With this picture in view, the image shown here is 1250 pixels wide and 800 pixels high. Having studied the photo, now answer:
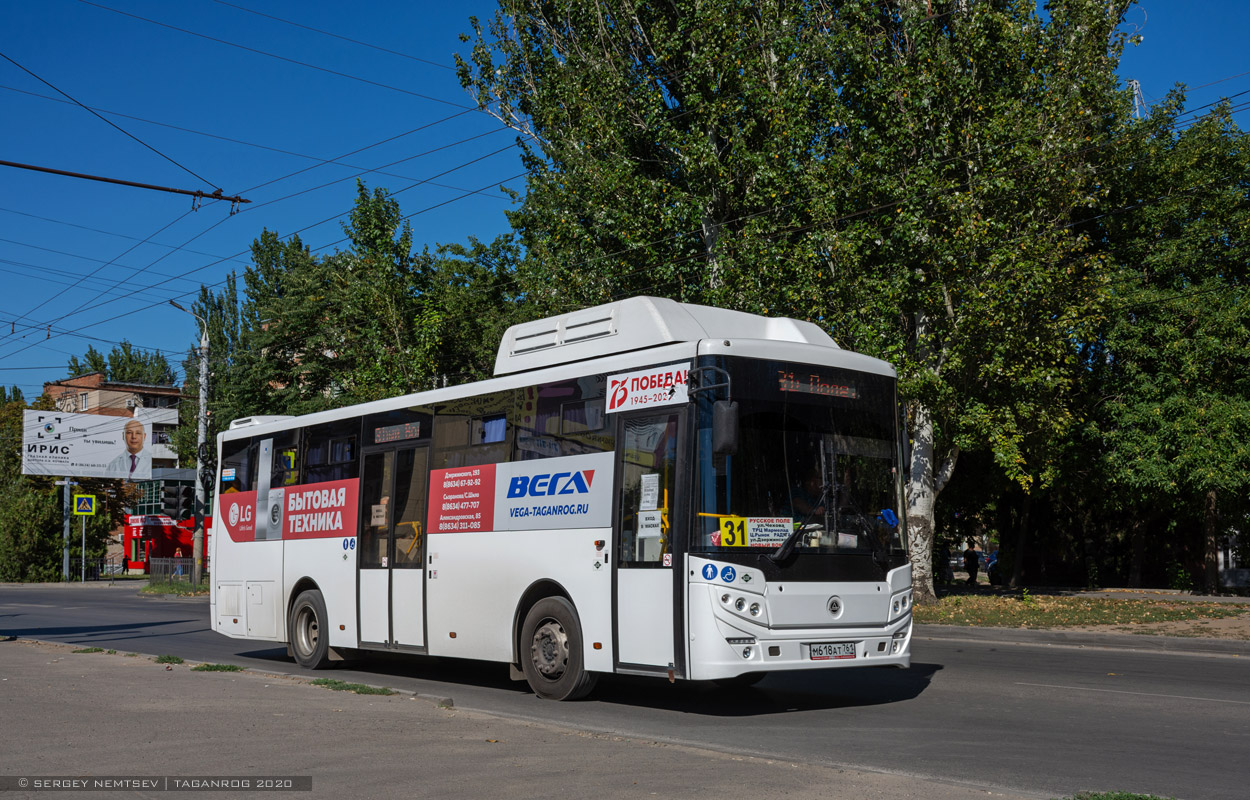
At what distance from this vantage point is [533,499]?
460 inches

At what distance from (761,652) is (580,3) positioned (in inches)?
950

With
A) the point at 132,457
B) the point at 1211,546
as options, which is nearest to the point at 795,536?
the point at 1211,546

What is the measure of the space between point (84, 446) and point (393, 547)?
59136 millimetres

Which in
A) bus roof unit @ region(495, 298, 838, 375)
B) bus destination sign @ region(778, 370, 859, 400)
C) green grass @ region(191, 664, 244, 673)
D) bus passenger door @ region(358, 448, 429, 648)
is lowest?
green grass @ region(191, 664, 244, 673)

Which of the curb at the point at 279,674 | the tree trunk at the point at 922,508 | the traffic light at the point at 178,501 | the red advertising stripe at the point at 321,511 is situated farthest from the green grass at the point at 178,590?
the red advertising stripe at the point at 321,511

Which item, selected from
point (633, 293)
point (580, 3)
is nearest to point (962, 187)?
point (633, 293)

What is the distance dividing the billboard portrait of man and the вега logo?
6166 cm

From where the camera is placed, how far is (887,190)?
72.3 ft

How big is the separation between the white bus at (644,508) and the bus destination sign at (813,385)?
2 centimetres

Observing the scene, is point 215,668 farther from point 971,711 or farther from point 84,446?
point 84,446

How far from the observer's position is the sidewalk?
22.0 feet

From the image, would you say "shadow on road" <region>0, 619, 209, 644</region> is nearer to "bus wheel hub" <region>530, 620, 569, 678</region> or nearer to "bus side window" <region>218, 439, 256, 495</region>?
"bus side window" <region>218, 439, 256, 495</region>

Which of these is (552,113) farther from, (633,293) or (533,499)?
(533,499)

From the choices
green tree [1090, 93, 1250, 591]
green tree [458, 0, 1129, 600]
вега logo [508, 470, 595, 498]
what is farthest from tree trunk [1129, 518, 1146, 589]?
вега logo [508, 470, 595, 498]
